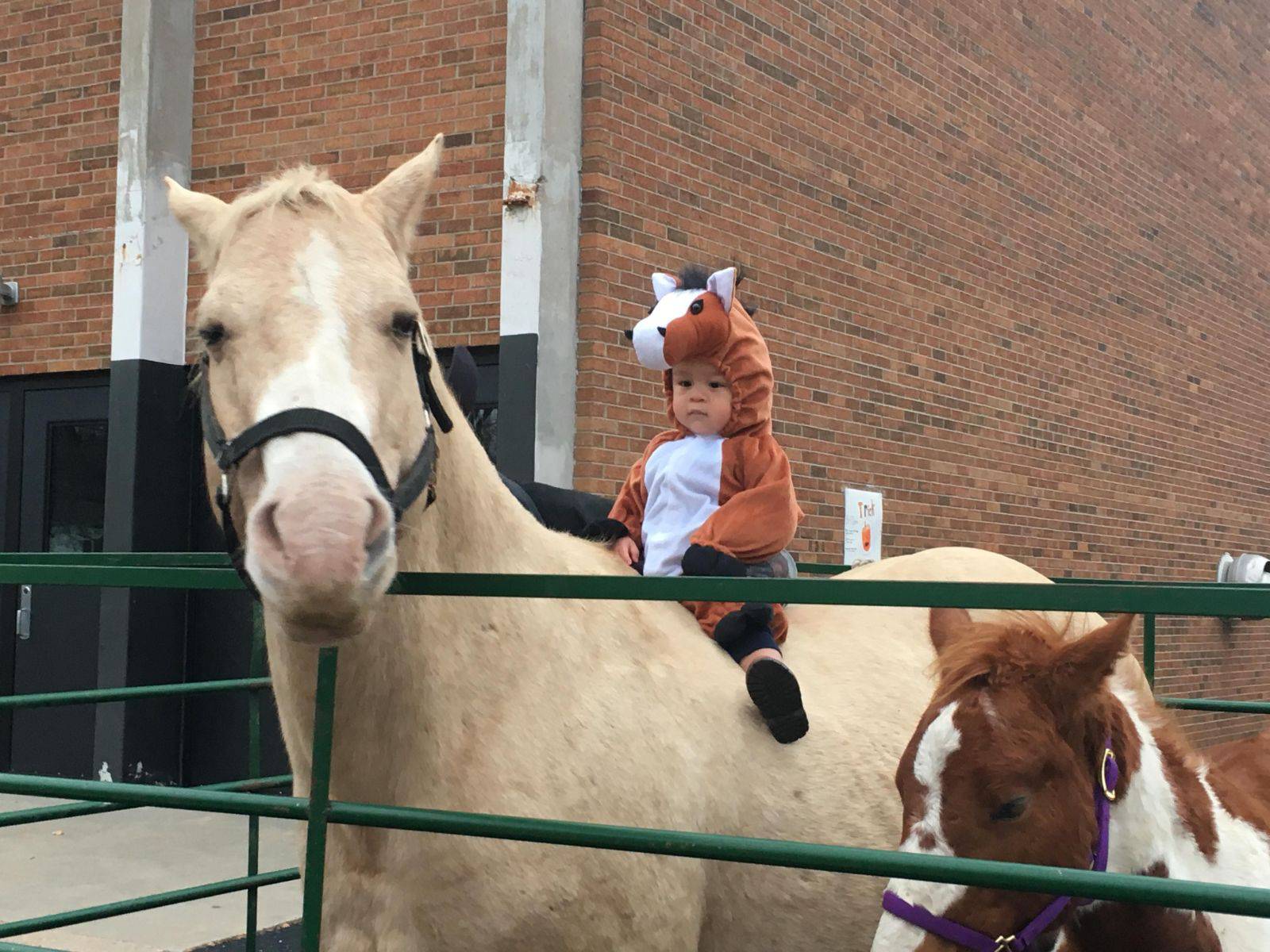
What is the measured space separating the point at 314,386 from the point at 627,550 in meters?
1.58

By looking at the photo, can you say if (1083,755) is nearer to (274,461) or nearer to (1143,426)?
(274,461)

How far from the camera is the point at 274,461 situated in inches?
71.2

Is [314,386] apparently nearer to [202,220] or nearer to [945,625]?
[202,220]

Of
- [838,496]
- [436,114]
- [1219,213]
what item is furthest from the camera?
[1219,213]

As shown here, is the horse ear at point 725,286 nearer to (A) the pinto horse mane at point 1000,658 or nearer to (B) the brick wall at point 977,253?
(A) the pinto horse mane at point 1000,658

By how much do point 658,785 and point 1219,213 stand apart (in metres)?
13.3

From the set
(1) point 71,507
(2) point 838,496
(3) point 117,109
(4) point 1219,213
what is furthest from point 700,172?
(4) point 1219,213

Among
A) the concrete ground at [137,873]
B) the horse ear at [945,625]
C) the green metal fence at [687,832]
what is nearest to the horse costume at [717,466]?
the horse ear at [945,625]

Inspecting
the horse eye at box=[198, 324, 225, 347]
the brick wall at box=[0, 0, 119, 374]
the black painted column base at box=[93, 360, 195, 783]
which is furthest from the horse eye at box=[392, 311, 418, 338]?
the brick wall at box=[0, 0, 119, 374]

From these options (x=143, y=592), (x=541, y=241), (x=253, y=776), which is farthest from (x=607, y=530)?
(x=143, y=592)

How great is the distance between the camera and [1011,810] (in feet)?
7.23

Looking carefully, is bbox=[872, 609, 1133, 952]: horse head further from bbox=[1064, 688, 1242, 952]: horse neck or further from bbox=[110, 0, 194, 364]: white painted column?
bbox=[110, 0, 194, 364]: white painted column

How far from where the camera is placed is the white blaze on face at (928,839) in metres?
2.15

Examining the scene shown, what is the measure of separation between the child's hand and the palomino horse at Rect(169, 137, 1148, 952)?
410mm
